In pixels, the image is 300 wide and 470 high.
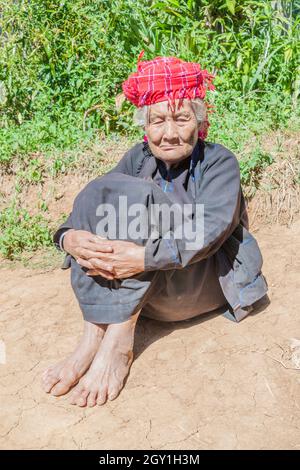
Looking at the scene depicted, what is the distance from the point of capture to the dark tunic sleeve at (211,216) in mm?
2414

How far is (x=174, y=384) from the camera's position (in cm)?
258

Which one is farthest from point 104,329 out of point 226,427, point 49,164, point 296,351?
point 49,164

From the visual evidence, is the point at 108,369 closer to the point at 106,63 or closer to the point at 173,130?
the point at 173,130

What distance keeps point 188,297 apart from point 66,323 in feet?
2.51

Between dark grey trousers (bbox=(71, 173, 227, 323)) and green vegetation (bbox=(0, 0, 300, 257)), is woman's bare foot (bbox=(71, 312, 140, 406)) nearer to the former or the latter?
dark grey trousers (bbox=(71, 173, 227, 323))

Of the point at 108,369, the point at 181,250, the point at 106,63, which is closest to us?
the point at 181,250

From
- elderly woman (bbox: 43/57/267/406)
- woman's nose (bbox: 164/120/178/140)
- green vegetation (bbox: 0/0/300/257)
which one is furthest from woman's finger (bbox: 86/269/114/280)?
green vegetation (bbox: 0/0/300/257)

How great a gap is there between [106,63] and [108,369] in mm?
2922

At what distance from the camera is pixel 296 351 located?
2.71 m

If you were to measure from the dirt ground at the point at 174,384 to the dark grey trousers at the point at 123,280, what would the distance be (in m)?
0.28

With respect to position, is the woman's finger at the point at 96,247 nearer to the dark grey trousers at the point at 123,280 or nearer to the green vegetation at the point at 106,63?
the dark grey trousers at the point at 123,280

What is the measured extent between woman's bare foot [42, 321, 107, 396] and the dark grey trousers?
83mm

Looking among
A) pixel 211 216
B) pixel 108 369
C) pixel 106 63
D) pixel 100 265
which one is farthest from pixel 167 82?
pixel 106 63

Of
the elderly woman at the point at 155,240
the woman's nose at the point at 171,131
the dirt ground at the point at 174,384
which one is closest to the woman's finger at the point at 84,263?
the elderly woman at the point at 155,240
